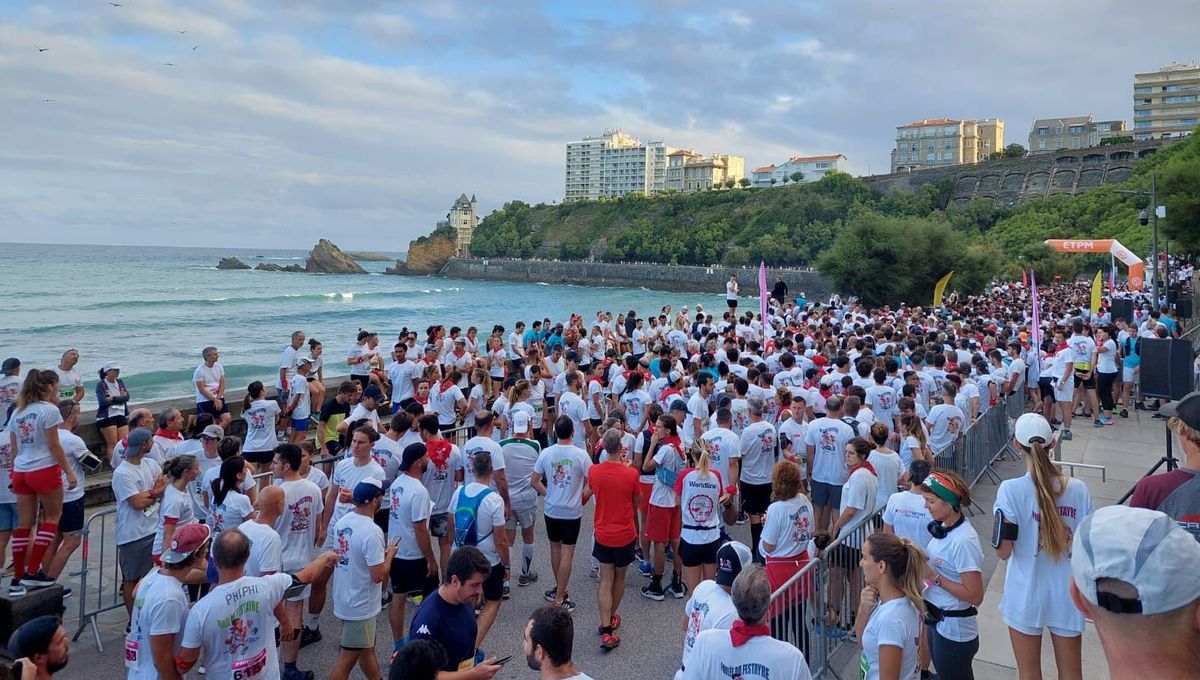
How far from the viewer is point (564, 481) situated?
6.53 meters

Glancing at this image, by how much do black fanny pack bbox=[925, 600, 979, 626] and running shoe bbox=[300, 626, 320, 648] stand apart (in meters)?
4.64

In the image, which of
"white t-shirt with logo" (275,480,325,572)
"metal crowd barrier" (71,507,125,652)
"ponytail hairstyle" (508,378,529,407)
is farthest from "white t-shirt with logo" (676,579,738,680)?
"metal crowd barrier" (71,507,125,652)

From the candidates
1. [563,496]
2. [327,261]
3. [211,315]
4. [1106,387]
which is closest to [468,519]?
[563,496]

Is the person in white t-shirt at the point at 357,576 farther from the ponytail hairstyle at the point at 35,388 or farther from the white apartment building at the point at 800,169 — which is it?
the white apartment building at the point at 800,169

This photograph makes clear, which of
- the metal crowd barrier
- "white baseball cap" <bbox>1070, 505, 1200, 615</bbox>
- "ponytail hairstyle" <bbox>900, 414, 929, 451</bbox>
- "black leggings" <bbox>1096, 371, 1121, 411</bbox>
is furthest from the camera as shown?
"black leggings" <bbox>1096, 371, 1121, 411</bbox>

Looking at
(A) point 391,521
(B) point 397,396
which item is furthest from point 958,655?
(B) point 397,396

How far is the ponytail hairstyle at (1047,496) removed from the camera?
4023 mm

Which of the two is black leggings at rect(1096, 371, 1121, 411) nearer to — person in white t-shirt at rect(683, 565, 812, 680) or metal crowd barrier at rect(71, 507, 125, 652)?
person in white t-shirt at rect(683, 565, 812, 680)

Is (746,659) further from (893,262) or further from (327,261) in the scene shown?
(327,261)

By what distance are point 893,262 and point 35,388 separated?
121ft

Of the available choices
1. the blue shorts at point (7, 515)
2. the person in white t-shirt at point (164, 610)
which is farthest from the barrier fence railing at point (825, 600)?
the blue shorts at point (7, 515)

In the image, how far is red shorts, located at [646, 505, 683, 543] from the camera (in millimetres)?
6730

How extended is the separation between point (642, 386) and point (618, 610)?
3623 mm

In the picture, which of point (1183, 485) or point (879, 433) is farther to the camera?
point (879, 433)
